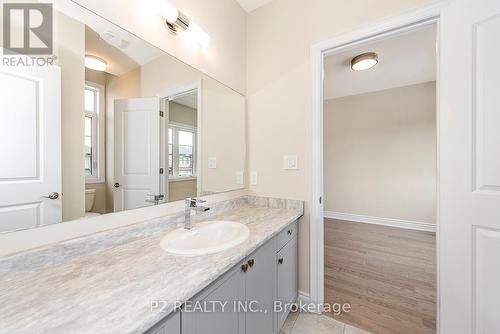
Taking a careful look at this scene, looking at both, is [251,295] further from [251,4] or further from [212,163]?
[251,4]

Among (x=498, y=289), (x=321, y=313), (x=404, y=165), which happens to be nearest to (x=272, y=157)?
(x=321, y=313)

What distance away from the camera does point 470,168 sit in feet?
3.50

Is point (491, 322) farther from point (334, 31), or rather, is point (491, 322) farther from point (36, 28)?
point (36, 28)

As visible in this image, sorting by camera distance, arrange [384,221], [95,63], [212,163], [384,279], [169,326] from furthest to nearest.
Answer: [384,221]
[384,279]
[212,163]
[95,63]
[169,326]

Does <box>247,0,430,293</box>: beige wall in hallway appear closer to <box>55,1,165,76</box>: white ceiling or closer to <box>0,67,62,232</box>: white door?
<box>55,1,165,76</box>: white ceiling

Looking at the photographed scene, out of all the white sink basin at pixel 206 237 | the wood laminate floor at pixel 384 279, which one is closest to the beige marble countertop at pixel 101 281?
the white sink basin at pixel 206 237

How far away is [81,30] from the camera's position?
87 centimetres

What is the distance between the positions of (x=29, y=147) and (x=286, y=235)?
1377 mm

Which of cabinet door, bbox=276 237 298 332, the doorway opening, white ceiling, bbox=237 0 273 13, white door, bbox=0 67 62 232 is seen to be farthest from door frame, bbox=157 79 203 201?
white ceiling, bbox=237 0 273 13

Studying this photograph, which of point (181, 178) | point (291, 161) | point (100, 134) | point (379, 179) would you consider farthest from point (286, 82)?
point (379, 179)

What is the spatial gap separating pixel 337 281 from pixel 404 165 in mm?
2718

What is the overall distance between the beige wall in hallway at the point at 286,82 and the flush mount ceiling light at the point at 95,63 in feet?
3.87

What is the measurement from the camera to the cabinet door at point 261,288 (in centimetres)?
100

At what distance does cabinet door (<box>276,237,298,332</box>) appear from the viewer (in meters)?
1.30
